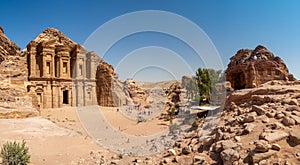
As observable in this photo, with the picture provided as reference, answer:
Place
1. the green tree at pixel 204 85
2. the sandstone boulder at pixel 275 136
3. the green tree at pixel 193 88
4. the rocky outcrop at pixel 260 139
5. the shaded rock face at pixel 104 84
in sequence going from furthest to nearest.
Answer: the shaded rock face at pixel 104 84 < the green tree at pixel 193 88 < the green tree at pixel 204 85 < the sandstone boulder at pixel 275 136 < the rocky outcrop at pixel 260 139

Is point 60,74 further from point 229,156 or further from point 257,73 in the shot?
point 229,156

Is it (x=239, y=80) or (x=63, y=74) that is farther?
(x=63, y=74)

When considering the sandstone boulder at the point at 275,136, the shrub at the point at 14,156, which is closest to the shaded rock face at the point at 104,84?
the shrub at the point at 14,156

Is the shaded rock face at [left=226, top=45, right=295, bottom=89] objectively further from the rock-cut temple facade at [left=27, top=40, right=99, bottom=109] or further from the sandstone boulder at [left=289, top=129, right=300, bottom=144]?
the rock-cut temple facade at [left=27, top=40, right=99, bottom=109]

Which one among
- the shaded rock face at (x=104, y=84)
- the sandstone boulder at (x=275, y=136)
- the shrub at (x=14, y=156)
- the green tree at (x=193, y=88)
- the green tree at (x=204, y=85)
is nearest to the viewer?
the sandstone boulder at (x=275, y=136)

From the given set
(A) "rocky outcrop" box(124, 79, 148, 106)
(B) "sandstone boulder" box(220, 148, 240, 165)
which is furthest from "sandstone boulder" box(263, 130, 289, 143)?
(A) "rocky outcrop" box(124, 79, 148, 106)

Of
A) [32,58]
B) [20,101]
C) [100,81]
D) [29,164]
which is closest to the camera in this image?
[29,164]

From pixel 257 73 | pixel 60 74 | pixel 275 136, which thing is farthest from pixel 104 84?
pixel 275 136

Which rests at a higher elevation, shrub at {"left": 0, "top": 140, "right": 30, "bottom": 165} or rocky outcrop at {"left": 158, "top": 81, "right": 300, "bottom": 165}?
rocky outcrop at {"left": 158, "top": 81, "right": 300, "bottom": 165}

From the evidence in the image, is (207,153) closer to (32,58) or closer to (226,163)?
(226,163)

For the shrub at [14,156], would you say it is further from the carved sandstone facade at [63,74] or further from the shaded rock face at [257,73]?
the shaded rock face at [257,73]

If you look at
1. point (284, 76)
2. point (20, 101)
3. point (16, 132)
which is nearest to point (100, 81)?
point (20, 101)
